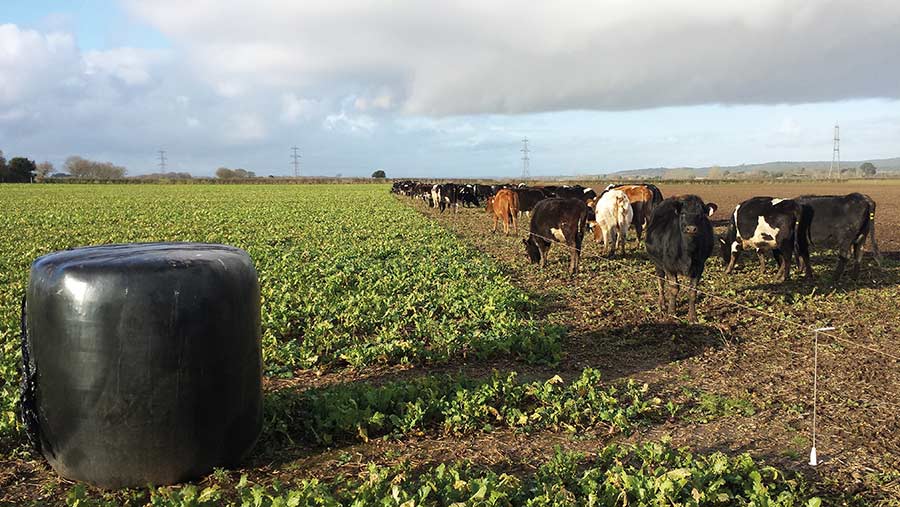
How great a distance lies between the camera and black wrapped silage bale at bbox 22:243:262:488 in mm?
4172

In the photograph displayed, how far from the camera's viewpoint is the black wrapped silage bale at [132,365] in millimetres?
4172

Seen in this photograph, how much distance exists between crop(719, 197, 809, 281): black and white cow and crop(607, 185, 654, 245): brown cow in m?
2.98

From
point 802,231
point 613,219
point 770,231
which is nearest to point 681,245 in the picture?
point 770,231

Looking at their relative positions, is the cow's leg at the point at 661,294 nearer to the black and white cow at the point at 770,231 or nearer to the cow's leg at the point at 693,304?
the cow's leg at the point at 693,304

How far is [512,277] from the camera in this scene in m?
13.3

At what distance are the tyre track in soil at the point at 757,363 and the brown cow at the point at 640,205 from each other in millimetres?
4415

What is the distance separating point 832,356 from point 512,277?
670 centimetres

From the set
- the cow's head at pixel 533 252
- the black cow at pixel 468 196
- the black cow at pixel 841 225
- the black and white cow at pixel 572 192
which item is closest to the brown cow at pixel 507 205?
the black and white cow at pixel 572 192

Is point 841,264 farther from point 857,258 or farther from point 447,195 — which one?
point 447,195

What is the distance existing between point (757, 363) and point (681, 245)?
286 cm

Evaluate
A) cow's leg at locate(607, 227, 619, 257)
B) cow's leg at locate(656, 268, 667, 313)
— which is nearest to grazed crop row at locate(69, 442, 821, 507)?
cow's leg at locate(656, 268, 667, 313)

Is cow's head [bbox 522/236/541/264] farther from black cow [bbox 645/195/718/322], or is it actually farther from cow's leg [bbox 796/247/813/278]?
cow's leg [bbox 796/247/813/278]

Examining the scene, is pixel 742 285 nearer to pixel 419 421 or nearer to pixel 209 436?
pixel 419 421

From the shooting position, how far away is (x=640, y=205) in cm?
1806
